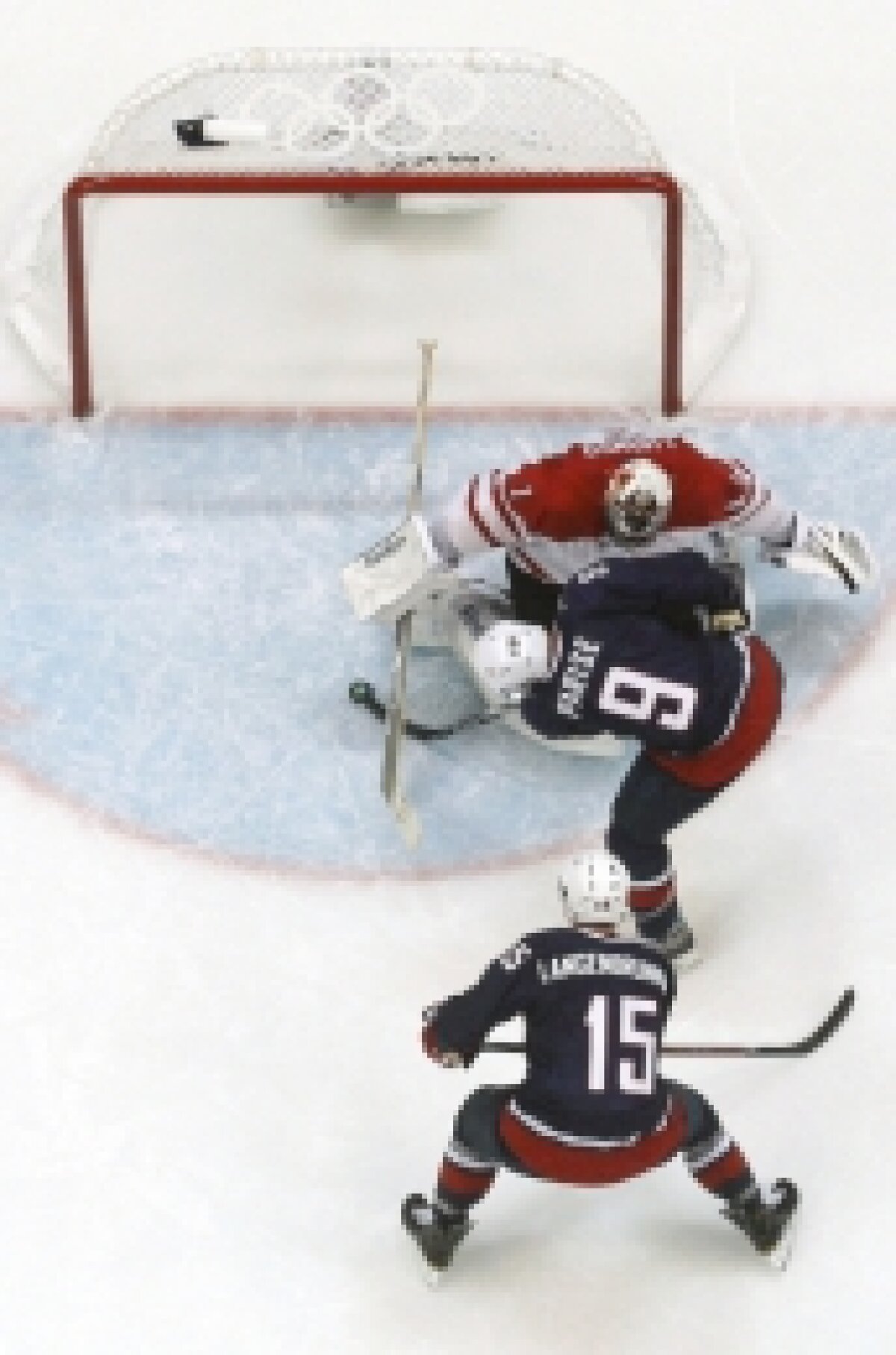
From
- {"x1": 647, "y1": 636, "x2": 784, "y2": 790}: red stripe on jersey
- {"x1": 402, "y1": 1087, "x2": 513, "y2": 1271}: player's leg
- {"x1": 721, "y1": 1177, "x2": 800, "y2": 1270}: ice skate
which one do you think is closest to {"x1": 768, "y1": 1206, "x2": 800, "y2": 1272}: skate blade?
{"x1": 721, "y1": 1177, "x2": 800, "y2": 1270}: ice skate

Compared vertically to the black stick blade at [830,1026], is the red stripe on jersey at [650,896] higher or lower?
higher

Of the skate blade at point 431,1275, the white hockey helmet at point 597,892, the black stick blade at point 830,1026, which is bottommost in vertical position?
the skate blade at point 431,1275

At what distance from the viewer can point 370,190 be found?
591cm

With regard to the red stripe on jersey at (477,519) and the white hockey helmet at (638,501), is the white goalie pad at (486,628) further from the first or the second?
the white hockey helmet at (638,501)

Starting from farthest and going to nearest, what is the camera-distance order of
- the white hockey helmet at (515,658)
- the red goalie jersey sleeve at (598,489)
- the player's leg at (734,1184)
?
the red goalie jersey sleeve at (598,489), the white hockey helmet at (515,658), the player's leg at (734,1184)

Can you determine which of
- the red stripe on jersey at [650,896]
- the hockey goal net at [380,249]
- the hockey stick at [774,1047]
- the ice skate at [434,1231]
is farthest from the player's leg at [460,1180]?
the hockey goal net at [380,249]

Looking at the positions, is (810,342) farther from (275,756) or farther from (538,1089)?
(538,1089)

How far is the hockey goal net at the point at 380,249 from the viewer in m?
5.99

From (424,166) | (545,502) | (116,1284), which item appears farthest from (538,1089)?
(424,166)

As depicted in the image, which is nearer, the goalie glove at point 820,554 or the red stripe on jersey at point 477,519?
the red stripe on jersey at point 477,519

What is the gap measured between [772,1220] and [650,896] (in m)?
0.59

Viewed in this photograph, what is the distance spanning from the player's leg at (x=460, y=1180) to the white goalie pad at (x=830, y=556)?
120cm

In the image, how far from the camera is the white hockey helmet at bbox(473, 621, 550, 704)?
17.1ft

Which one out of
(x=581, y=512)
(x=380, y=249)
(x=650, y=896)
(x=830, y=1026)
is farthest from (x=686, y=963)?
(x=380, y=249)
